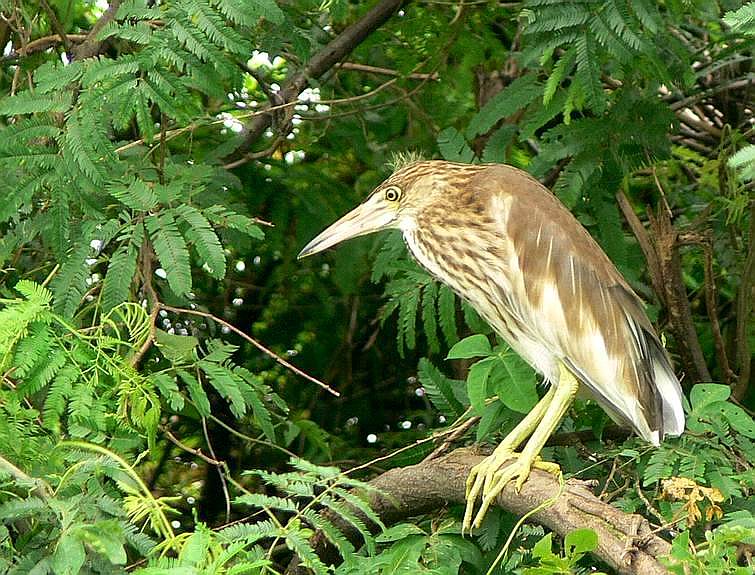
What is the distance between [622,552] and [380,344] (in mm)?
2735

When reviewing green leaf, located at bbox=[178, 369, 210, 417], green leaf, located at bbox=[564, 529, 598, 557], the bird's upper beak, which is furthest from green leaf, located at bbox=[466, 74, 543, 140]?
green leaf, located at bbox=[564, 529, 598, 557]

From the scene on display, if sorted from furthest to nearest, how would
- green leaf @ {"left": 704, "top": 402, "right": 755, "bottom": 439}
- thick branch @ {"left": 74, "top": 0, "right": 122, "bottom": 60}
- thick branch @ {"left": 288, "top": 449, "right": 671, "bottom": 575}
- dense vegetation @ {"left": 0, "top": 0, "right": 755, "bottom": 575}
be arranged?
thick branch @ {"left": 74, "top": 0, "right": 122, "bottom": 60} → green leaf @ {"left": 704, "top": 402, "right": 755, "bottom": 439} → dense vegetation @ {"left": 0, "top": 0, "right": 755, "bottom": 575} → thick branch @ {"left": 288, "top": 449, "right": 671, "bottom": 575}

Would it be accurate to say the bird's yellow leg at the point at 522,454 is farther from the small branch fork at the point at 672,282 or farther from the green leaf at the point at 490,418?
the small branch fork at the point at 672,282

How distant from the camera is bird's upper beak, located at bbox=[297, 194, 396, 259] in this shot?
352 cm

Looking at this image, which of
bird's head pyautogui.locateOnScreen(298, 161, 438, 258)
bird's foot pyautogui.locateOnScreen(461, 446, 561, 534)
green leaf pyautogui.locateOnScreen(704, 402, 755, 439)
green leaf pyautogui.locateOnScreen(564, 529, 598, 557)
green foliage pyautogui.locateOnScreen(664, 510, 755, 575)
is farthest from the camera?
bird's head pyautogui.locateOnScreen(298, 161, 438, 258)

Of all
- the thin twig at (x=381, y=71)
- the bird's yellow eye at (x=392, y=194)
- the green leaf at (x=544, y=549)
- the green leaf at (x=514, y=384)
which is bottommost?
the green leaf at (x=514, y=384)

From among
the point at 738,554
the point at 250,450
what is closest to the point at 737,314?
the point at 250,450

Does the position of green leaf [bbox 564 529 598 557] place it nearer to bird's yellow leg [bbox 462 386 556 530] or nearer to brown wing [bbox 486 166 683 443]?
bird's yellow leg [bbox 462 386 556 530]

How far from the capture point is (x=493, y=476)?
2.96 metres

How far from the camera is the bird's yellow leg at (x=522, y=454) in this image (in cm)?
291

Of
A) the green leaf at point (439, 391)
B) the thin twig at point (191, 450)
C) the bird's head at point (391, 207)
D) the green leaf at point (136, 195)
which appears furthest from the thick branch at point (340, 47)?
the thin twig at point (191, 450)

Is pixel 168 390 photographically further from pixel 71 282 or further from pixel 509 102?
pixel 509 102

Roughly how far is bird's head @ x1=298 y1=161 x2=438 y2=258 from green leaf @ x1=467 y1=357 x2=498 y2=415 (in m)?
0.70

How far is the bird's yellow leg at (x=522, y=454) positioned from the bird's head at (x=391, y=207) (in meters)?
0.65
